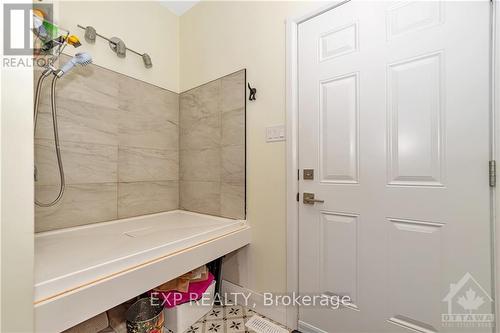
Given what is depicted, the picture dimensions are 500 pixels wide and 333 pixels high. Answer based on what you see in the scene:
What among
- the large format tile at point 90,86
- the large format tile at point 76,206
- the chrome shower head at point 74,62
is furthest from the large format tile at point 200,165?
the chrome shower head at point 74,62

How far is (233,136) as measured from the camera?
1727 mm

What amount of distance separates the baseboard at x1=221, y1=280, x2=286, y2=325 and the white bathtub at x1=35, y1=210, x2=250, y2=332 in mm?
395

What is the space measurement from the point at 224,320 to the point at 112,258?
96 cm

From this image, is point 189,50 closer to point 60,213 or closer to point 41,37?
point 41,37

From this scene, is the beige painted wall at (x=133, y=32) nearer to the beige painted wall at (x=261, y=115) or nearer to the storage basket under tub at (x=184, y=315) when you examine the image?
Answer: the beige painted wall at (x=261, y=115)

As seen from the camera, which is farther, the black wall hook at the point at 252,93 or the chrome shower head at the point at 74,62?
the black wall hook at the point at 252,93

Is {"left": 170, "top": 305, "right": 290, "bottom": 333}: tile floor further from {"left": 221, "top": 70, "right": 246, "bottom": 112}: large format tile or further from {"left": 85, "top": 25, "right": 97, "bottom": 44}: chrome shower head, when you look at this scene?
{"left": 85, "top": 25, "right": 97, "bottom": 44}: chrome shower head

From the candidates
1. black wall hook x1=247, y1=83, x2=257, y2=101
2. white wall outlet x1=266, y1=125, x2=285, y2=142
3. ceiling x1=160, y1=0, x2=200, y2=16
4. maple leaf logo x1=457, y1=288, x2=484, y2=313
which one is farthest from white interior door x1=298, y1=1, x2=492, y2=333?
ceiling x1=160, y1=0, x2=200, y2=16

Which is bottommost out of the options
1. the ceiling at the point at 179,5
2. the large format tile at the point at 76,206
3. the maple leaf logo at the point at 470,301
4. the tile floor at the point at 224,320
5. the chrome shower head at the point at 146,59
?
the tile floor at the point at 224,320

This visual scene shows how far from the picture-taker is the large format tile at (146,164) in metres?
1.75

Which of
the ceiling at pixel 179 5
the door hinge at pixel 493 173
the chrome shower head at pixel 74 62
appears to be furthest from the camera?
the ceiling at pixel 179 5

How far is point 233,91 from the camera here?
68.1 inches

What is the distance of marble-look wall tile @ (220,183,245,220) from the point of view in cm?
168

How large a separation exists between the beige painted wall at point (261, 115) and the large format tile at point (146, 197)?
782 millimetres
